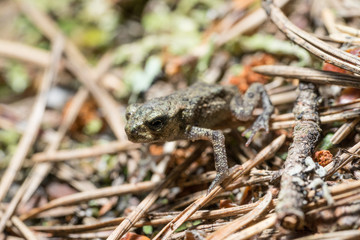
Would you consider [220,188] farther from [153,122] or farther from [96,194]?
[96,194]

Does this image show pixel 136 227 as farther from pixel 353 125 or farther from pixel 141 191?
pixel 353 125

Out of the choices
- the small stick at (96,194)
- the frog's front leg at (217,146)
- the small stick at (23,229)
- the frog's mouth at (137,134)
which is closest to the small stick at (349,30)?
the frog's front leg at (217,146)

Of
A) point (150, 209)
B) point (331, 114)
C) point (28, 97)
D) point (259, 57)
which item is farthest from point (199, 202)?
point (28, 97)

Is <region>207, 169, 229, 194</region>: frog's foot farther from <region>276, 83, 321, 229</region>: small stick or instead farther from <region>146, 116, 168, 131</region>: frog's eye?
<region>146, 116, 168, 131</region>: frog's eye

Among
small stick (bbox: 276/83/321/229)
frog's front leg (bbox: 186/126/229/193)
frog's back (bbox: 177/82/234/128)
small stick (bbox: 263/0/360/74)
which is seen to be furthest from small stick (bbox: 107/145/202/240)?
small stick (bbox: 263/0/360/74)

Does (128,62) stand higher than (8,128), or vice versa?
(128,62)

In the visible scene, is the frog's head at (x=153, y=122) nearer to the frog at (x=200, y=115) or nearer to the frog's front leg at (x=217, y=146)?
the frog at (x=200, y=115)
